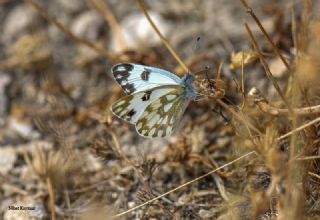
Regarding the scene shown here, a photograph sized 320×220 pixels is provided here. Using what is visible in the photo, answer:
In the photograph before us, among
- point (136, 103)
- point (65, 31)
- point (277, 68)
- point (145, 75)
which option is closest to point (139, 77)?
point (145, 75)

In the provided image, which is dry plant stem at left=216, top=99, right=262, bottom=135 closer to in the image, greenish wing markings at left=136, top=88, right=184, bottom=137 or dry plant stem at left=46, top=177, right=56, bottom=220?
greenish wing markings at left=136, top=88, right=184, bottom=137

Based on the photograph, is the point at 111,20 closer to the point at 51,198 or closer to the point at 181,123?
the point at 181,123

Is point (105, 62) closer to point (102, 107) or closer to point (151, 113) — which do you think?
point (102, 107)

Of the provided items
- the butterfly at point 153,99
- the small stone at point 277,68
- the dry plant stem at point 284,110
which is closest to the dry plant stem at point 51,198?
the butterfly at point 153,99

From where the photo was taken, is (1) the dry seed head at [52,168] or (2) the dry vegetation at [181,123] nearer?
(2) the dry vegetation at [181,123]

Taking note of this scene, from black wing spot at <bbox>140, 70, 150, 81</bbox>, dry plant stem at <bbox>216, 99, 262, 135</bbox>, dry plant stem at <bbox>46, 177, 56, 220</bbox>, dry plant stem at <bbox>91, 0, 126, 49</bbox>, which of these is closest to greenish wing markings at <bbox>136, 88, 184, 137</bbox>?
black wing spot at <bbox>140, 70, 150, 81</bbox>

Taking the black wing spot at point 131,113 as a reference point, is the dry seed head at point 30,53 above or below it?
above

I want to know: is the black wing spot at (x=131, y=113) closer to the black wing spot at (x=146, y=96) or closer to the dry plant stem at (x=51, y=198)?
the black wing spot at (x=146, y=96)
